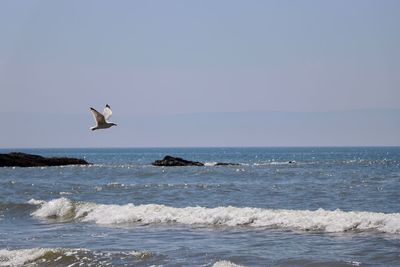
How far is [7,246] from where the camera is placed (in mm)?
17531

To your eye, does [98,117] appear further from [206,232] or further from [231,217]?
[231,217]

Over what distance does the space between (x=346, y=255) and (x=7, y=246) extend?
818 centimetres

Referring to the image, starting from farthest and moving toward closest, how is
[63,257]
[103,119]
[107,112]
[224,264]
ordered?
[107,112] → [103,119] → [63,257] → [224,264]

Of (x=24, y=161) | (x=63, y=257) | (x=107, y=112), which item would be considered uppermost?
(x=107, y=112)

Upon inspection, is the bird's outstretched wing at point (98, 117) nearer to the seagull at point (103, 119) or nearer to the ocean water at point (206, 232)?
the seagull at point (103, 119)

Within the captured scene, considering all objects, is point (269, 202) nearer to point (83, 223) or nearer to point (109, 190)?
point (83, 223)

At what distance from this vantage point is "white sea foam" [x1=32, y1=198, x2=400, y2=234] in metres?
18.7

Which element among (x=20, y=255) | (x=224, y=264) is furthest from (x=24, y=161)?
(x=224, y=264)

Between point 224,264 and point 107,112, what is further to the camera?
point 107,112

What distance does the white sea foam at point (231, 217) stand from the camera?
18.7 meters

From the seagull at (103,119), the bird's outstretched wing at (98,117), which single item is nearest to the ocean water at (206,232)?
the seagull at (103,119)

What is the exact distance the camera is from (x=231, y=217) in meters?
21.2

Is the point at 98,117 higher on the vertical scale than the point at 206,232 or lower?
higher

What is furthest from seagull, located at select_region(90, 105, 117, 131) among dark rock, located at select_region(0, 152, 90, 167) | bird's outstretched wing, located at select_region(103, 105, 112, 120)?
dark rock, located at select_region(0, 152, 90, 167)
